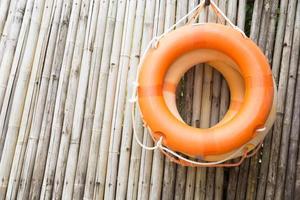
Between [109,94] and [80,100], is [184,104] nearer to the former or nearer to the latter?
[109,94]

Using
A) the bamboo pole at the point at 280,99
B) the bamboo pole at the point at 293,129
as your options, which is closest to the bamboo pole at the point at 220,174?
the bamboo pole at the point at 280,99

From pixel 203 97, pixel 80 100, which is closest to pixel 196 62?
pixel 203 97

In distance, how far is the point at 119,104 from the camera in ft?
9.61

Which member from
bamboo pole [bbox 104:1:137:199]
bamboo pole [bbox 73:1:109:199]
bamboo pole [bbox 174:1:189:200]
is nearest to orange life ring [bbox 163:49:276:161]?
bamboo pole [bbox 174:1:189:200]

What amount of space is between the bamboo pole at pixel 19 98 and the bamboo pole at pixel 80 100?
Result: 34cm

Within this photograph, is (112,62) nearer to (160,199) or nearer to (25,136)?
(25,136)

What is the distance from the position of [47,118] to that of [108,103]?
42cm

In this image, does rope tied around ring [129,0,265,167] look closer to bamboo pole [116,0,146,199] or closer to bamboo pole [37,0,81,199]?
bamboo pole [116,0,146,199]

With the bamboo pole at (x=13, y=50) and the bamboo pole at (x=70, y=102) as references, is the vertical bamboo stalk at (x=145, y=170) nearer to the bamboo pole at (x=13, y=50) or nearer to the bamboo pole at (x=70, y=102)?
the bamboo pole at (x=70, y=102)

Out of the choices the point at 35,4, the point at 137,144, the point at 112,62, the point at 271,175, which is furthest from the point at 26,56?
the point at 271,175

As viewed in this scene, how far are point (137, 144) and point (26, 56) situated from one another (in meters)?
0.96

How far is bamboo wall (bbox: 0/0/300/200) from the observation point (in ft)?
9.24

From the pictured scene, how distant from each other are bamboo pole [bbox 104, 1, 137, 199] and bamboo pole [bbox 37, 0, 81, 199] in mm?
346

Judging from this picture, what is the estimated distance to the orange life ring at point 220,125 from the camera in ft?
7.97
